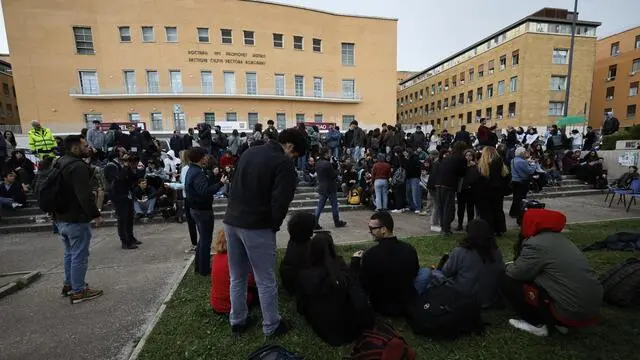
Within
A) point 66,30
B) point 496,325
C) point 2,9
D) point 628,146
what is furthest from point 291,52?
point 496,325

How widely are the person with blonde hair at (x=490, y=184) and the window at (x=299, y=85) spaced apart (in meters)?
26.3

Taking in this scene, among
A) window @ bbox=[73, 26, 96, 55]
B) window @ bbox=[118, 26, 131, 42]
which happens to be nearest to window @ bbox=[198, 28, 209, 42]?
Result: window @ bbox=[118, 26, 131, 42]

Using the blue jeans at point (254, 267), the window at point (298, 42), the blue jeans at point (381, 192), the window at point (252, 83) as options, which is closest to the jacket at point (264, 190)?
the blue jeans at point (254, 267)

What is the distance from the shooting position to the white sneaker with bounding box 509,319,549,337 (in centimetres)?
297

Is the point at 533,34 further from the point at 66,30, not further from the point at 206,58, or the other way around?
the point at 66,30

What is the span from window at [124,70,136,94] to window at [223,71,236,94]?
797 centimetres

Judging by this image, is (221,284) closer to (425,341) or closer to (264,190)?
(264,190)

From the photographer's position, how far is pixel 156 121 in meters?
27.4

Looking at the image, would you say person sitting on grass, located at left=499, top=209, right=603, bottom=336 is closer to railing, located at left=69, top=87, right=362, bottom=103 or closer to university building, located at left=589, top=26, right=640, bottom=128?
railing, located at left=69, top=87, right=362, bottom=103

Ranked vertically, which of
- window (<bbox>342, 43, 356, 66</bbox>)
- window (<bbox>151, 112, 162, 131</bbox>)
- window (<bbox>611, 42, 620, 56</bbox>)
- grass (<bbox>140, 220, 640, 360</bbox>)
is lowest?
grass (<bbox>140, 220, 640, 360</bbox>)

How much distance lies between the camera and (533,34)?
3781 cm

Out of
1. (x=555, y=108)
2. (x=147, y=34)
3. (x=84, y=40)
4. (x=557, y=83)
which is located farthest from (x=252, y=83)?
(x=557, y=83)

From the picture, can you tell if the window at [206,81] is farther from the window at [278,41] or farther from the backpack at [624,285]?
the backpack at [624,285]

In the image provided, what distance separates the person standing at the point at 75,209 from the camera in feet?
12.1
